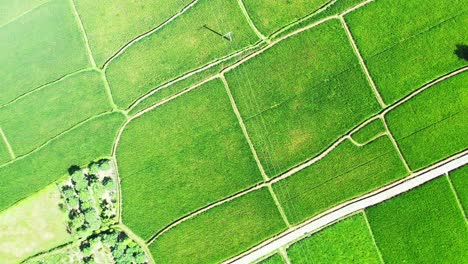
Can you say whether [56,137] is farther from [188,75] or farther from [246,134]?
[246,134]

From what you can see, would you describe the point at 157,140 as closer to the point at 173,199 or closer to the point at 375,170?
the point at 173,199

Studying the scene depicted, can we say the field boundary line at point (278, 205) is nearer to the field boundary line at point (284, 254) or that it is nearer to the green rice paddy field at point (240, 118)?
the green rice paddy field at point (240, 118)

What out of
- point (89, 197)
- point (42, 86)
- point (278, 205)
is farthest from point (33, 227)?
point (278, 205)

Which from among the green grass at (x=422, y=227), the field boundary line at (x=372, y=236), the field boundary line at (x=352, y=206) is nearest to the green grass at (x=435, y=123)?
the field boundary line at (x=352, y=206)

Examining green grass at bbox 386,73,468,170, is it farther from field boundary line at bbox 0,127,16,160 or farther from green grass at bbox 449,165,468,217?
field boundary line at bbox 0,127,16,160

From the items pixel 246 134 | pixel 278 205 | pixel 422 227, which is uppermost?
pixel 246 134

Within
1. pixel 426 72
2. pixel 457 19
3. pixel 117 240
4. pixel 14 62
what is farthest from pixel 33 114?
pixel 457 19

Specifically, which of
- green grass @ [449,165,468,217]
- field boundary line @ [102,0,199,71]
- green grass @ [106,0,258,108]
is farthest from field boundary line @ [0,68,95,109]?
green grass @ [449,165,468,217]

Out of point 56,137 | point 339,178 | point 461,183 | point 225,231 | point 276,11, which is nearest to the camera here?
point 461,183
